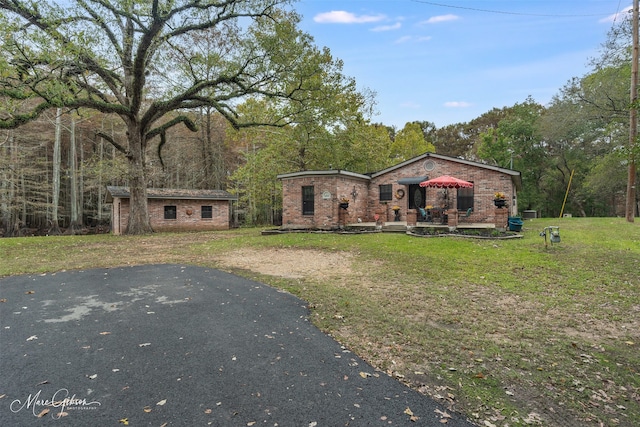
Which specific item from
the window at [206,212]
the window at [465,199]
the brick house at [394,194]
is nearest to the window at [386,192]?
the brick house at [394,194]

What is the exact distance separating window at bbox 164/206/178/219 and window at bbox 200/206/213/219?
1550mm

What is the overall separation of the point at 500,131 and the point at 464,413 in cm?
3011

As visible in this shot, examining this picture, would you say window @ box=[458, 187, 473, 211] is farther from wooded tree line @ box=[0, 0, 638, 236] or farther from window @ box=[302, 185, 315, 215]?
window @ box=[302, 185, 315, 215]

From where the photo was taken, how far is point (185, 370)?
282 centimetres

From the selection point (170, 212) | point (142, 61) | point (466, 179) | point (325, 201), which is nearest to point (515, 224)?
point (466, 179)

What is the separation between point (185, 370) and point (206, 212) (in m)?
18.6

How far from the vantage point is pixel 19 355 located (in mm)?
3080

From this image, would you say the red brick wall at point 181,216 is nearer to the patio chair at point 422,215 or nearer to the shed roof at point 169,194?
the shed roof at point 169,194

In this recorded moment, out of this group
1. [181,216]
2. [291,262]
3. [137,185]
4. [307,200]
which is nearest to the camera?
[291,262]

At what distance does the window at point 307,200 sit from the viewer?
1523cm

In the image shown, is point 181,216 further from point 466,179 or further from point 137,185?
point 466,179

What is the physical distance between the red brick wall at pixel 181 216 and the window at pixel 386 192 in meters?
10.6

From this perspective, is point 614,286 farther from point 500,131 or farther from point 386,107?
point 500,131

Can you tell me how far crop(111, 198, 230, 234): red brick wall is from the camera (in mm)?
17684
